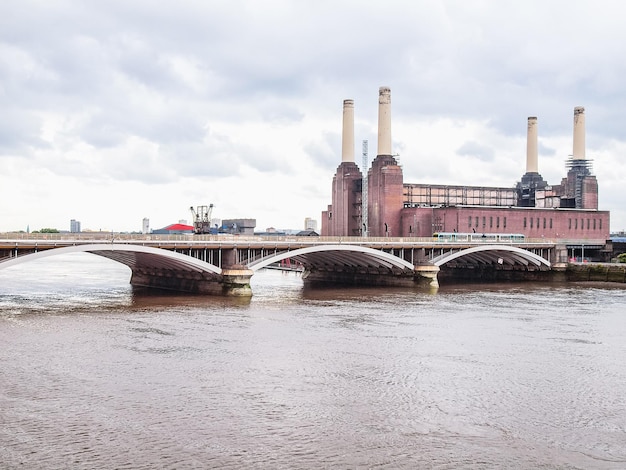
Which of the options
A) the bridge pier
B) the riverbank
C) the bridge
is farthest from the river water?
the riverbank

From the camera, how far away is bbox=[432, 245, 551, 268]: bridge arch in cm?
8793

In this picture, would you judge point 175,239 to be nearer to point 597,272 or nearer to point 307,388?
point 307,388

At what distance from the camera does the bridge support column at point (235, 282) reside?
67438 mm

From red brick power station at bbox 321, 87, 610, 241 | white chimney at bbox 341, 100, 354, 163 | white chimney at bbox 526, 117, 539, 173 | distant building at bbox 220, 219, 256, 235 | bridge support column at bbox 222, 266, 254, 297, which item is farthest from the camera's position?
distant building at bbox 220, 219, 256, 235

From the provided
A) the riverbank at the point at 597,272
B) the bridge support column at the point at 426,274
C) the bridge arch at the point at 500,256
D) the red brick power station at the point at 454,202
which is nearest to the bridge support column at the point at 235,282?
the bridge support column at the point at 426,274

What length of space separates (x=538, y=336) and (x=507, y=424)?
2134cm

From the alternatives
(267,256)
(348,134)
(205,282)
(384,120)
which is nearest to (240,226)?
(348,134)

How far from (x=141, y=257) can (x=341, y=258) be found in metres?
23.9

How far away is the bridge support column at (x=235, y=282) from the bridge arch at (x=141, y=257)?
894 millimetres

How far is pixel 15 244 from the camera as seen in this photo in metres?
54.7

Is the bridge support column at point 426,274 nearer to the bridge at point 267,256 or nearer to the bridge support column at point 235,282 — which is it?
the bridge at point 267,256

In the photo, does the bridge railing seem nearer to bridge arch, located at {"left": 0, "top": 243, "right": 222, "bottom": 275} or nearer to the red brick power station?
bridge arch, located at {"left": 0, "top": 243, "right": 222, "bottom": 275}

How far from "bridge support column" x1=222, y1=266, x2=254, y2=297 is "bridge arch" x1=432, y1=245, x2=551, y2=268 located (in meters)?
26.5

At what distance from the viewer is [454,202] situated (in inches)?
5059
